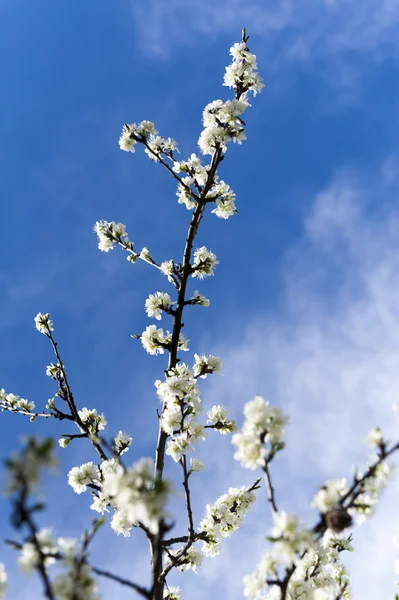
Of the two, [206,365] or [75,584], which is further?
[206,365]

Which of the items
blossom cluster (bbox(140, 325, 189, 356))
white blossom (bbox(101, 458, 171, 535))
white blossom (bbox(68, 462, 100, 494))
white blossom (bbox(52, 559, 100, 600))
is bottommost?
white blossom (bbox(52, 559, 100, 600))

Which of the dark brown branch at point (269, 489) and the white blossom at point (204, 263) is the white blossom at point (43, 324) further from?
the dark brown branch at point (269, 489)

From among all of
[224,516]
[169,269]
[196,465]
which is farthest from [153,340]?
[224,516]

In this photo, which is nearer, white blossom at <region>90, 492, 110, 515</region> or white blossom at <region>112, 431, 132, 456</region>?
white blossom at <region>90, 492, 110, 515</region>

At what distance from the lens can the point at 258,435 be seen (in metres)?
3.71

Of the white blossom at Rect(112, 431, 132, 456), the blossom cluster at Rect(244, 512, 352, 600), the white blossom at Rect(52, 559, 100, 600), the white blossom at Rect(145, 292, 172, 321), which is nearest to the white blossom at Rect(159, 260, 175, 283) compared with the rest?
the white blossom at Rect(145, 292, 172, 321)

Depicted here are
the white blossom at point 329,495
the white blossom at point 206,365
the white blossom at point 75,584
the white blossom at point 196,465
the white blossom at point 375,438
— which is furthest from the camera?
the white blossom at point 206,365

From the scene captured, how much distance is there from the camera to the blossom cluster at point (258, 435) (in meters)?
3.65

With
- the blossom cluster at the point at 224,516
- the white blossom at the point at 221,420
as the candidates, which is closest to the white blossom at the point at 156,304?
the white blossom at the point at 221,420

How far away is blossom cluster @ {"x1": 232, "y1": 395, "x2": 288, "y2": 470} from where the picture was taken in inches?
144

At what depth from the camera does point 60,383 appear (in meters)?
7.98

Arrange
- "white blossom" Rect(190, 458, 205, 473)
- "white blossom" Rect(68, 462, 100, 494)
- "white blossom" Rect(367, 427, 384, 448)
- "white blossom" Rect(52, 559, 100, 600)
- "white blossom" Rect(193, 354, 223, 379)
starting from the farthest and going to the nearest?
1. "white blossom" Rect(193, 354, 223, 379)
2. "white blossom" Rect(68, 462, 100, 494)
3. "white blossom" Rect(190, 458, 205, 473)
4. "white blossom" Rect(367, 427, 384, 448)
5. "white blossom" Rect(52, 559, 100, 600)

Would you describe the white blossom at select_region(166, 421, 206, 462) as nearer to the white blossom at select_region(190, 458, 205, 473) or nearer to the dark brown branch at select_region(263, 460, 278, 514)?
the white blossom at select_region(190, 458, 205, 473)

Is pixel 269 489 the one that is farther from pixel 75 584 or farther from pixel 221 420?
pixel 221 420
